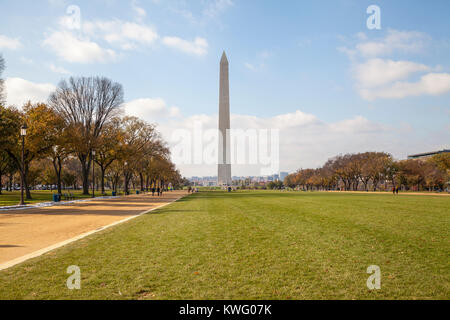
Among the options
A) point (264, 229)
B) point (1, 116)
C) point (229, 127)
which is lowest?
point (264, 229)

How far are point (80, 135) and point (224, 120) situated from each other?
45843 mm

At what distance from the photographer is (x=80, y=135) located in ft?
138

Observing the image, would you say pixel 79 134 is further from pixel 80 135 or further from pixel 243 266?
pixel 243 266

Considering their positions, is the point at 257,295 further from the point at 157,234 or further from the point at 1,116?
the point at 1,116

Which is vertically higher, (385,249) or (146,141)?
(146,141)

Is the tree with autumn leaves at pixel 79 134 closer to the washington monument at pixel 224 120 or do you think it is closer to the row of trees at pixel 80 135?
the row of trees at pixel 80 135

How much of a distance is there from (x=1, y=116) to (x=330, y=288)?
3340cm

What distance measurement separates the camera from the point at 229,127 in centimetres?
8225

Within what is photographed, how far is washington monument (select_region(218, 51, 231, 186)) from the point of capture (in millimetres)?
81688

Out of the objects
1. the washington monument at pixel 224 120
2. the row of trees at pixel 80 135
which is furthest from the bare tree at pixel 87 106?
the washington monument at pixel 224 120
